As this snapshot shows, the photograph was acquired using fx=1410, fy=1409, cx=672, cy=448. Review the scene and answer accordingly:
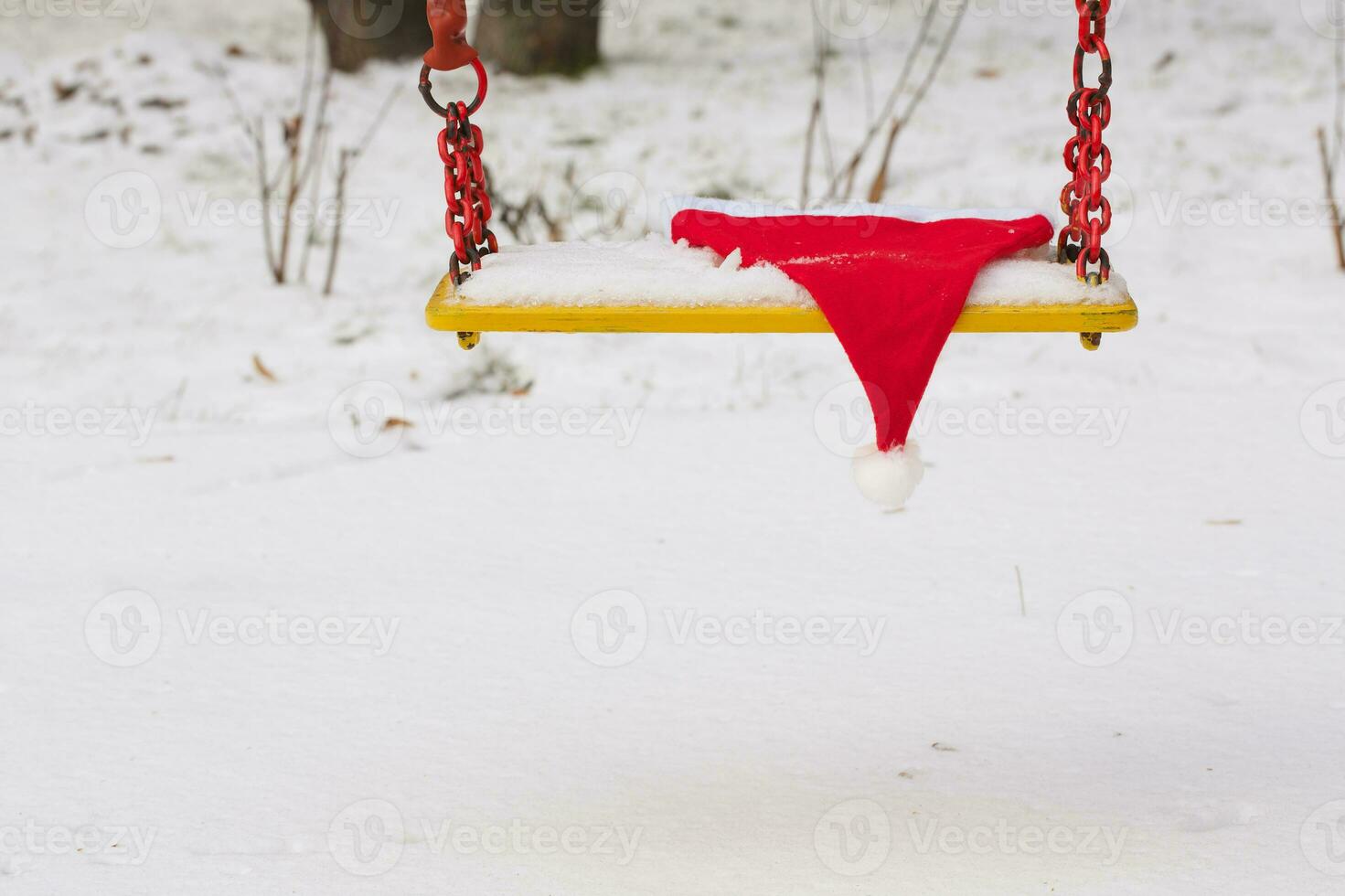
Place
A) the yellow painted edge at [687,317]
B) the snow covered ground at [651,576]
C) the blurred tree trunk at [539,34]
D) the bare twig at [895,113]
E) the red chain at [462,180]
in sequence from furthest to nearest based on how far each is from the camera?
the blurred tree trunk at [539,34] < the bare twig at [895,113] < the snow covered ground at [651,576] < the red chain at [462,180] < the yellow painted edge at [687,317]

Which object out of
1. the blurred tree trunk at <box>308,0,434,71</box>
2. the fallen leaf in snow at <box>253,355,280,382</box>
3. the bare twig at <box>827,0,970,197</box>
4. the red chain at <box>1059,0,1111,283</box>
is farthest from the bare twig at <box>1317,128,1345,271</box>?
the blurred tree trunk at <box>308,0,434,71</box>

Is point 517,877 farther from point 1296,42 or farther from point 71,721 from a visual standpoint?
point 1296,42

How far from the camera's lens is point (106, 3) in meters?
11.1

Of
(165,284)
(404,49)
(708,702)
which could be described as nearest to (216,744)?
(708,702)

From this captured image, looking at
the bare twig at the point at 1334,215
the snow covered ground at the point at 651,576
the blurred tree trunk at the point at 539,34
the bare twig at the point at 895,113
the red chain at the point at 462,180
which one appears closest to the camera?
the red chain at the point at 462,180

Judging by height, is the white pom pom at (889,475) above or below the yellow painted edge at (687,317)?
below

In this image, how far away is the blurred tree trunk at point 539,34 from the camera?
7336mm

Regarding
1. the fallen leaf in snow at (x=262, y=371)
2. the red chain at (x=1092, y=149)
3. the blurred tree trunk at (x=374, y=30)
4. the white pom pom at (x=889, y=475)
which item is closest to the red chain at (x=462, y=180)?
the white pom pom at (x=889, y=475)

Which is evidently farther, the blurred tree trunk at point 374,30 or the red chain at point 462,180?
the blurred tree trunk at point 374,30

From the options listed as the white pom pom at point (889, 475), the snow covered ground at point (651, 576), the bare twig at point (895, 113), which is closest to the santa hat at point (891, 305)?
the white pom pom at point (889, 475)

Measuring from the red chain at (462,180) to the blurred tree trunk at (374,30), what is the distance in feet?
19.0

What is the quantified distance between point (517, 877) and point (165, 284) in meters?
3.64

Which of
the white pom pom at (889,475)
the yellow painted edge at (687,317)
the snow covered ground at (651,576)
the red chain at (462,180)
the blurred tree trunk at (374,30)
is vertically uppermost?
the blurred tree trunk at (374,30)

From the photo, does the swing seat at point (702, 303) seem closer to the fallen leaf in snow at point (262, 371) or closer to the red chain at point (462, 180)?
the red chain at point (462, 180)
